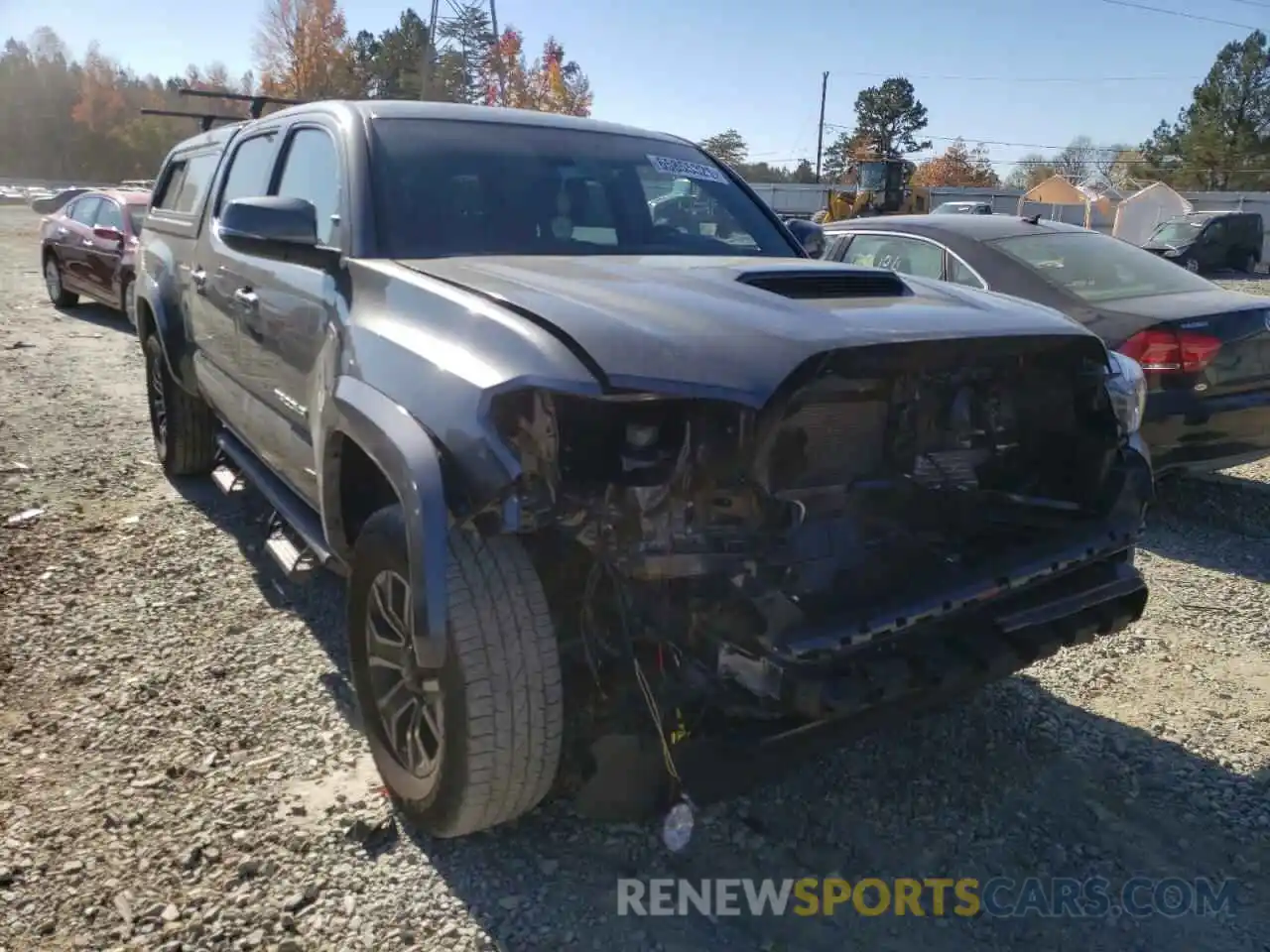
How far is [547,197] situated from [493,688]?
1892 mm

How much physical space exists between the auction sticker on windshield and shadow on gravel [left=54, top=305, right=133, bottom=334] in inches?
367

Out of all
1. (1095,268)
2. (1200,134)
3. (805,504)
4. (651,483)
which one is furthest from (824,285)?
(1200,134)

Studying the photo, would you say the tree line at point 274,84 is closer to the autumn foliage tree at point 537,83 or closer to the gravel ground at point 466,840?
the autumn foliage tree at point 537,83

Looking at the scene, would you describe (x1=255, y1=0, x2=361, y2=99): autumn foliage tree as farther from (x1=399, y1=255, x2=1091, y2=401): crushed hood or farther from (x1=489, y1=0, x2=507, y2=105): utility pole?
(x1=399, y1=255, x2=1091, y2=401): crushed hood

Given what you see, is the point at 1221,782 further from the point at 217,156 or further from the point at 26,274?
the point at 26,274

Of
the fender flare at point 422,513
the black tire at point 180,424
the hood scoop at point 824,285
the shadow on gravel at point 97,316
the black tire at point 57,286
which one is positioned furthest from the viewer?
the black tire at point 57,286

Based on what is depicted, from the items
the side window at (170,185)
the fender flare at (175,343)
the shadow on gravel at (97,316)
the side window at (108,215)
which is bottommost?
the shadow on gravel at (97,316)

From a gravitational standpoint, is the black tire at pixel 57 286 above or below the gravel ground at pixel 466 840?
above

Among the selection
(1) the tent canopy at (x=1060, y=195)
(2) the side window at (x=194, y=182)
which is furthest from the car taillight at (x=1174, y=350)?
(1) the tent canopy at (x=1060, y=195)

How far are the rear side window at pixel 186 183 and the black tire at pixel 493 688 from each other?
3.40 metres

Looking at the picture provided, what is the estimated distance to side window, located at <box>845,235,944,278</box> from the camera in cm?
617

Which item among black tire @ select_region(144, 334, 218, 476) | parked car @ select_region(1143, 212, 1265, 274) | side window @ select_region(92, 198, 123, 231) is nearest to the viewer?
black tire @ select_region(144, 334, 218, 476)

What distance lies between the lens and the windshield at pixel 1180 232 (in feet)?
78.7

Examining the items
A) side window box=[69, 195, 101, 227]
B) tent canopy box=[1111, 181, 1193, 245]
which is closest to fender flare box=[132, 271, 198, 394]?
side window box=[69, 195, 101, 227]
